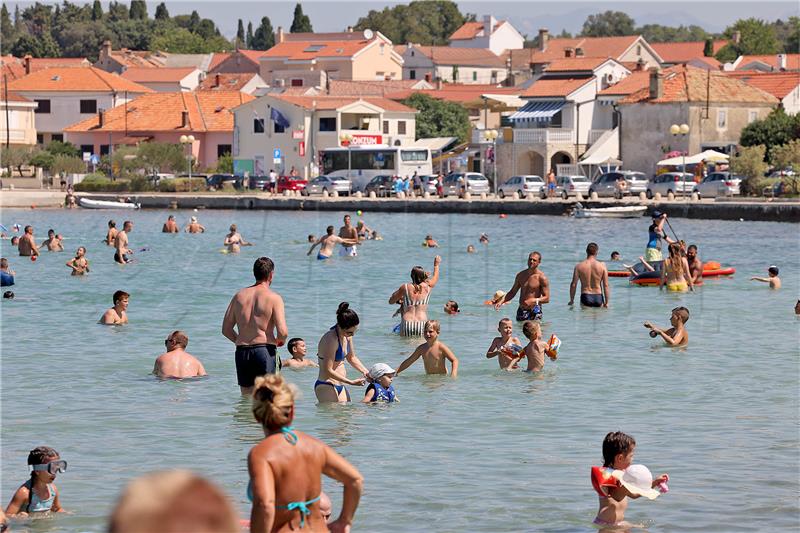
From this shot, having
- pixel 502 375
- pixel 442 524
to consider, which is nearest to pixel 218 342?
pixel 502 375

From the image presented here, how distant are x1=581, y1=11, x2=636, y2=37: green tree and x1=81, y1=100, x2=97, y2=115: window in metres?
96.3

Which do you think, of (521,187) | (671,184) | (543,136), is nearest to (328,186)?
(521,187)

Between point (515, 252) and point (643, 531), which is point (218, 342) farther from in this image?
point (515, 252)

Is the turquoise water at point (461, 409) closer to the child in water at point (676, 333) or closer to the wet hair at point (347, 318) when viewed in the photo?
the child in water at point (676, 333)

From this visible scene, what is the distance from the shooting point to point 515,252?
41.1m

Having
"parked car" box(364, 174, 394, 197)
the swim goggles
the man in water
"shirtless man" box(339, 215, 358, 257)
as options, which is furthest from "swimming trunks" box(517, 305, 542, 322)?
"parked car" box(364, 174, 394, 197)

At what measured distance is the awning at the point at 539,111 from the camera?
7638cm

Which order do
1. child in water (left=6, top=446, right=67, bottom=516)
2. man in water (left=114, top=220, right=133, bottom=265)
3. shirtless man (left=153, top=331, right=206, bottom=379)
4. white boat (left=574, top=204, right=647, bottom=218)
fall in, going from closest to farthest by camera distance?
child in water (left=6, top=446, right=67, bottom=516) → shirtless man (left=153, top=331, right=206, bottom=379) → man in water (left=114, top=220, right=133, bottom=265) → white boat (left=574, top=204, right=647, bottom=218)

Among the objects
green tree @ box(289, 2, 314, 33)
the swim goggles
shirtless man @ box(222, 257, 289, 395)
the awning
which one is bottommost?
the swim goggles

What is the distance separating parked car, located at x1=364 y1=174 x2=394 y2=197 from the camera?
68.2 m

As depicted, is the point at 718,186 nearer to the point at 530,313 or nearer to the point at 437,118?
the point at 437,118

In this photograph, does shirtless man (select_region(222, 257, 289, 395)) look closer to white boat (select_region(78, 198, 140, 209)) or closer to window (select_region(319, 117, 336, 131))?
white boat (select_region(78, 198, 140, 209))

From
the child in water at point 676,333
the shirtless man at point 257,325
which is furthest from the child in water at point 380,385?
the child in water at point 676,333

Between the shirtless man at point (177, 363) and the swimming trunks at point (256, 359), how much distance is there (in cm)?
390
